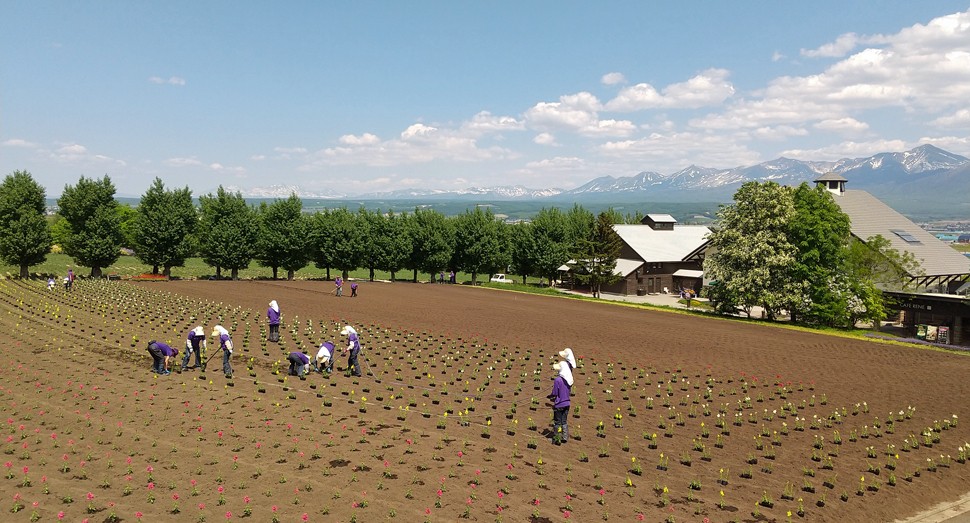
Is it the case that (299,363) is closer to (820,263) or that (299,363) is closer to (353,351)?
(353,351)

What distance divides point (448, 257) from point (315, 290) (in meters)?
21.9

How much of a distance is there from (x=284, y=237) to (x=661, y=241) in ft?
155

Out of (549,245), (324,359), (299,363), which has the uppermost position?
(549,245)

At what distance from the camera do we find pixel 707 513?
10.4 m

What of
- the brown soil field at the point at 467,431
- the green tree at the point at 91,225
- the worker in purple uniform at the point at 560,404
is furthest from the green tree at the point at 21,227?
the worker in purple uniform at the point at 560,404

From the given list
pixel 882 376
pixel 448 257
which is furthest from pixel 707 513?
pixel 448 257

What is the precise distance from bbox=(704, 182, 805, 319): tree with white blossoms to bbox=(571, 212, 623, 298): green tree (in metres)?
15.0

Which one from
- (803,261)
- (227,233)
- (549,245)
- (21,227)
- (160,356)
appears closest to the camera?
(160,356)

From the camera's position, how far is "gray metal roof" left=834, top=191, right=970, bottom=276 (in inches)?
1809

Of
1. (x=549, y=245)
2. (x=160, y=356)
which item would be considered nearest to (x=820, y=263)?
(x=549, y=245)

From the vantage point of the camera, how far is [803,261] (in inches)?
1534

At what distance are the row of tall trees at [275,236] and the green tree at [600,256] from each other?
0.12 metres

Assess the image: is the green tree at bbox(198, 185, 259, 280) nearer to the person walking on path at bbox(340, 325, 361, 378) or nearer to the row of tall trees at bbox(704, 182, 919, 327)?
the person walking on path at bbox(340, 325, 361, 378)

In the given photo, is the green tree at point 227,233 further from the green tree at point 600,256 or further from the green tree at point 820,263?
the green tree at point 820,263
